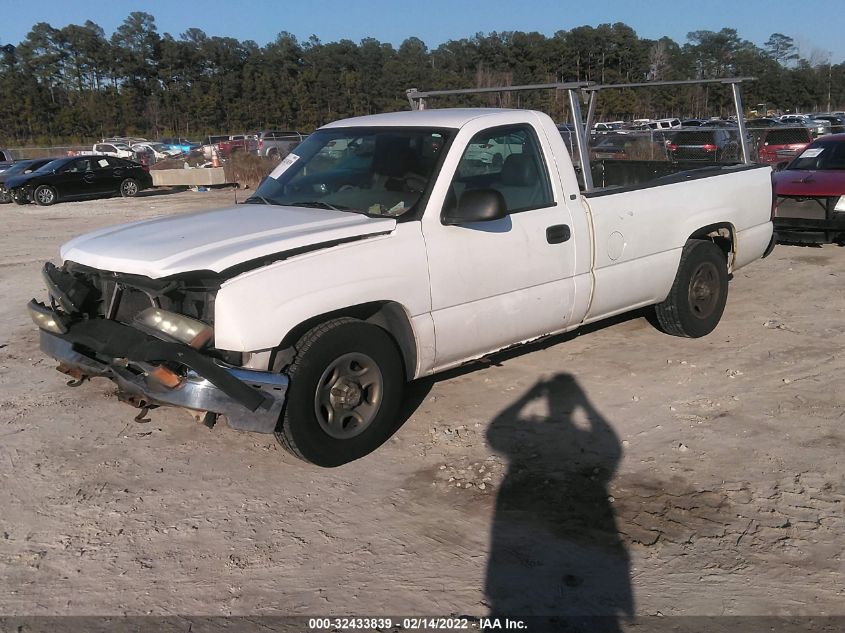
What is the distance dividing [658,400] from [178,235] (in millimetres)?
3386

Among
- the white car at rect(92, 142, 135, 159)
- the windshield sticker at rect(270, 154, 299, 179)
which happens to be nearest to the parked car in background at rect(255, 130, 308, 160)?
the white car at rect(92, 142, 135, 159)

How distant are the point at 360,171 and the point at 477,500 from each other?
237 cm

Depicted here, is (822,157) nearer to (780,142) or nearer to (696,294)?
(696,294)

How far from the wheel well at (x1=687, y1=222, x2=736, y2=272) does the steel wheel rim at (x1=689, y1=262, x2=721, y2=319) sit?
298 millimetres

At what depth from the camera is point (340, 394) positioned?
14.9 feet

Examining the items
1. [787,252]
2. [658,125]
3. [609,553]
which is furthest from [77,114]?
[609,553]

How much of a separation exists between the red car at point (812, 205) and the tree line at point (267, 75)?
127 feet

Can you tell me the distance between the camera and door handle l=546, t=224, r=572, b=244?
5379 millimetres

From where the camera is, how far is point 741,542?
12.4 ft

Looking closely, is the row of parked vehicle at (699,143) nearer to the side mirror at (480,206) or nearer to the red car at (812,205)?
the red car at (812,205)

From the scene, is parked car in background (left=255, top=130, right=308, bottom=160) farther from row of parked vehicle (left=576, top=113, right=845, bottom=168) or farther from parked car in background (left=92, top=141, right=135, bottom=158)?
row of parked vehicle (left=576, top=113, right=845, bottom=168)

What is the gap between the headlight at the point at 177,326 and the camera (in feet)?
13.5

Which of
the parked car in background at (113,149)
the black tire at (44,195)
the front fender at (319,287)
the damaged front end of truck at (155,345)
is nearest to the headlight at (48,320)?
the damaged front end of truck at (155,345)

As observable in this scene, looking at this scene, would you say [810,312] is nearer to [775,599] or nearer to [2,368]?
[775,599]
